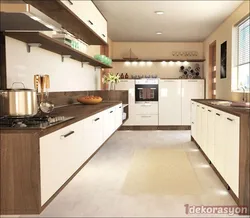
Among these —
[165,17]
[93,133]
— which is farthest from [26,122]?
[165,17]

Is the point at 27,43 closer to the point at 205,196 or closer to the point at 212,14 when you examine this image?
the point at 205,196

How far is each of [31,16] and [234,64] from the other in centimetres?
441

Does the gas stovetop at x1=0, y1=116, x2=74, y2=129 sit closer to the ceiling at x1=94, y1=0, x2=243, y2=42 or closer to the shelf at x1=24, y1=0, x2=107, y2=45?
the shelf at x1=24, y1=0, x2=107, y2=45

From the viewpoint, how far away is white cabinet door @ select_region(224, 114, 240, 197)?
2846mm

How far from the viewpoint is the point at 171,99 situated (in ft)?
28.0

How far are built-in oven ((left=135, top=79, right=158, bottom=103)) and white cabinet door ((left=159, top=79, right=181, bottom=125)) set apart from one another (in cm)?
14

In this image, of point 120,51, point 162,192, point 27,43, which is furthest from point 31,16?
point 120,51

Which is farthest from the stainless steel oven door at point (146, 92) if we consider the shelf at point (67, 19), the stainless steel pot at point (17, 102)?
the stainless steel pot at point (17, 102)

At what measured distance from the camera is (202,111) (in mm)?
4984

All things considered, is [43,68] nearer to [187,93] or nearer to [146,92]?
[146,92]

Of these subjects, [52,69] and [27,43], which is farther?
[52,69]

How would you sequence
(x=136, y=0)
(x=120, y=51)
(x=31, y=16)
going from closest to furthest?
(x=31, y=16) → (x=136, y=0) → (x=120, y=51)

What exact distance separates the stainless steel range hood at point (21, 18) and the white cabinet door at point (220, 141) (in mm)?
2016

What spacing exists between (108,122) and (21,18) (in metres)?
2.62
